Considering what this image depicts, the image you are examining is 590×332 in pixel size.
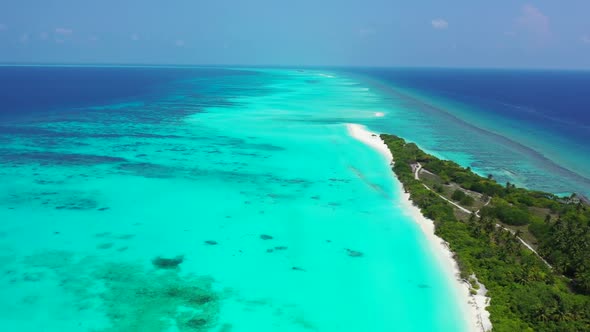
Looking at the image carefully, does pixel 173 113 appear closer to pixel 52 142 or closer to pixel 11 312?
pixel 52 142

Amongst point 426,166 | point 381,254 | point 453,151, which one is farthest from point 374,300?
point 453,151

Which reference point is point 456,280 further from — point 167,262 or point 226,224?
point 167,262

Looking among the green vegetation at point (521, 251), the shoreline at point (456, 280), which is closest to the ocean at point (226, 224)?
the shoreline at point (456, 280)

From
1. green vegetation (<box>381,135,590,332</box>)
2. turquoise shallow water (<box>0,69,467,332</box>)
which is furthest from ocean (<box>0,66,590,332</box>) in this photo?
green vegetation (<box>381,135,590,332</box>)

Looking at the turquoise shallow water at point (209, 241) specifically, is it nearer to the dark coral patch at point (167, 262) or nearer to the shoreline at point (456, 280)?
the dark coral patch at point (167, 262)

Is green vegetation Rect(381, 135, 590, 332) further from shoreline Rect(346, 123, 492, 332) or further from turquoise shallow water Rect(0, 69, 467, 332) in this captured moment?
turquoise shallow water Rect(0, 69, 467, 332)

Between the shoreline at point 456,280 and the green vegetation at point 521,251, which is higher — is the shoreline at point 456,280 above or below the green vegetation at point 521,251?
below

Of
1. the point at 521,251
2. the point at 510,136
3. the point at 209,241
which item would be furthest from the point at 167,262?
the point at 510,136
